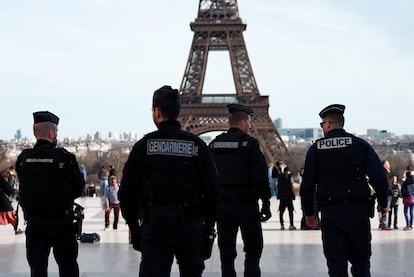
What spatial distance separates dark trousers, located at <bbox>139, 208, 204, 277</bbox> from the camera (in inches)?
207

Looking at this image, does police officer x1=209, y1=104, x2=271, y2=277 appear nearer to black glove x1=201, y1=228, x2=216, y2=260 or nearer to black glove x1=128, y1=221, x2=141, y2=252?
black glove x1=201, y1=228, x2=216, y2=260

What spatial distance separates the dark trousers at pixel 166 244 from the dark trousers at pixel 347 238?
1847 millimetres

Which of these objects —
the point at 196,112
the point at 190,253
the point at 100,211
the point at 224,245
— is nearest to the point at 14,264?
the point at 224,245

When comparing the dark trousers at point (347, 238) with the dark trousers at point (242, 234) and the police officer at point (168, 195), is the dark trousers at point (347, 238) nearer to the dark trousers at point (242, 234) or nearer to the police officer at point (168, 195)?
the dark trousers at point (242, 234)

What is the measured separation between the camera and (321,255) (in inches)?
472

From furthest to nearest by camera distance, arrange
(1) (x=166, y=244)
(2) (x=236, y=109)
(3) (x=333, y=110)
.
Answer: (2) (x=236, y=109)
(3) (x=333, y=110)
(1) (x=166, y=244)

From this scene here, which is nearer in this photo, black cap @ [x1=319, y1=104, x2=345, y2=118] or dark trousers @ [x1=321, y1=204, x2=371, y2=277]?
dark trousers @ [x1=321, y1=204, x2=371, y2=277]

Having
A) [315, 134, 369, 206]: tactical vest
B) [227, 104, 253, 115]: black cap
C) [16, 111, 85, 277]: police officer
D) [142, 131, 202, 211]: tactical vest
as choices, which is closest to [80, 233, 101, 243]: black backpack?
[227, 104, 253, 115]: black cap

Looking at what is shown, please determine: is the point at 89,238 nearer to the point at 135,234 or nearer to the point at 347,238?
the point at 347,238

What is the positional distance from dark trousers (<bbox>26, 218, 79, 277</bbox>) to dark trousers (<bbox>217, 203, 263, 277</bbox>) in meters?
1.74

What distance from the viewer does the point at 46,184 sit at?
22.2 ft

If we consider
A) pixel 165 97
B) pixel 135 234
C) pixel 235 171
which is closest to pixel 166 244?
pixel 135 234

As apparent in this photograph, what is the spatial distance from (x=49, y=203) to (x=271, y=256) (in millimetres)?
5939

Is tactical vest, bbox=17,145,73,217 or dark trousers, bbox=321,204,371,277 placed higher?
tactical vest, bbox=17,145,73,217
